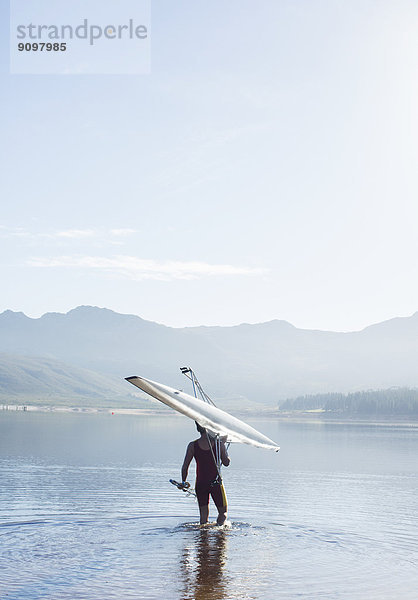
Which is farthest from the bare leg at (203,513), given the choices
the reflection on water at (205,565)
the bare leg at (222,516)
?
the bare leg at (222,516)

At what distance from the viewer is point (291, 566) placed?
18344mm

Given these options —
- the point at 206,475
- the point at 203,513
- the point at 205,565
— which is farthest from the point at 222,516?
the point at 205,565

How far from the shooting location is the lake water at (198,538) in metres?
16.0

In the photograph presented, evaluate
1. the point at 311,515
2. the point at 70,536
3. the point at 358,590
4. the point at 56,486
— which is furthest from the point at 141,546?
the point at 56,486

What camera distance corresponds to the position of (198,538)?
21.8 meters

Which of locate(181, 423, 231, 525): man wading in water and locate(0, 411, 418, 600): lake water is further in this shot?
locate(181, 423, 231, 525): man wading in water

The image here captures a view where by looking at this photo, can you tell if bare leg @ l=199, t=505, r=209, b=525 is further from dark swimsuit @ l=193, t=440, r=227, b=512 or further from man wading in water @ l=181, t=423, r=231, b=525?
dark swimsuit @ l=193, t=440, r=227, b=512

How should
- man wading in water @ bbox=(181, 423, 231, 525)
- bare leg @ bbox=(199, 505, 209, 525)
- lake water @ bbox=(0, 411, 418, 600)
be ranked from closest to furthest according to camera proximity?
lake water @ bbox=(0, 411, 418, 600), man wading in water @ bbox=(181, 423, 231, 525), bare leg @ bbox=(199, 505, 209, 525)

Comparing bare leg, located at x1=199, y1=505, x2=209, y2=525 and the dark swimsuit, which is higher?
the dark swimsuit

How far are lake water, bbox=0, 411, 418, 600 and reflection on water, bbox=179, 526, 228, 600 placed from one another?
0.10ft

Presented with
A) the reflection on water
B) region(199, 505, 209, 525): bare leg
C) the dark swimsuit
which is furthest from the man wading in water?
the reflection on water

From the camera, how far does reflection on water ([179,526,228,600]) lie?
50.2 feet

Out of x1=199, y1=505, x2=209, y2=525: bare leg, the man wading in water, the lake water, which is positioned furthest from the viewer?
x1=199, y1=505, x2=209, y2=525: bare leg

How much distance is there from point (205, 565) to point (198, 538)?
3.97 metres
